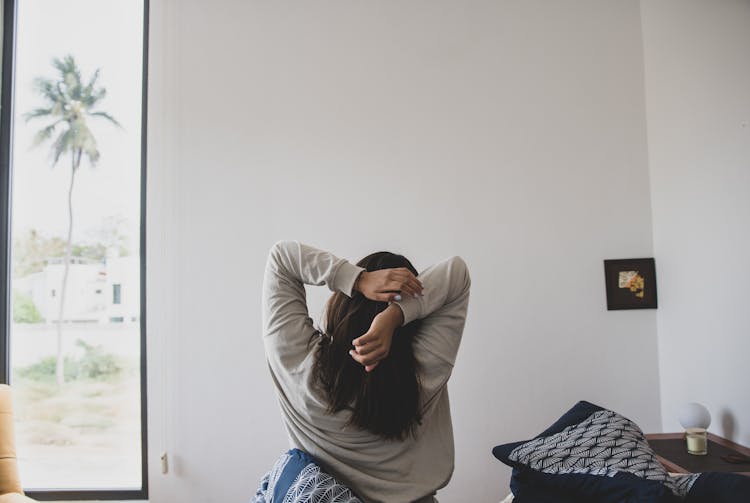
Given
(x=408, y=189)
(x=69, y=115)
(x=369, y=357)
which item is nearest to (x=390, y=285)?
(x=369, y=357)

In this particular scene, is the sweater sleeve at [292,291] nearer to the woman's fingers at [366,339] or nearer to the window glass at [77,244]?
the woman's fingers at [366,339]

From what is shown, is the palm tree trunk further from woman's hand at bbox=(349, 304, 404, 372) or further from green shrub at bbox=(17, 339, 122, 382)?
woman's hand at bbox=(349, 304, 404, 372)

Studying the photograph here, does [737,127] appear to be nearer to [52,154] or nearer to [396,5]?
[396,5]

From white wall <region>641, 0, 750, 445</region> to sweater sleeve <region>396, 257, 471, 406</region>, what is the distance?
1178 millimetres

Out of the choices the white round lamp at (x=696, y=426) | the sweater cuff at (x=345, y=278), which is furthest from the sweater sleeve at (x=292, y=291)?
the white round lamp at (x=696, y=426)

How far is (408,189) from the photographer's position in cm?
228

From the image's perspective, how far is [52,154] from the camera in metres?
2.49

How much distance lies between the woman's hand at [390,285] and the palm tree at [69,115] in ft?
6.56

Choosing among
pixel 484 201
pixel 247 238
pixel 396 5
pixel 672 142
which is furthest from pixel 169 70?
pixel 672 142

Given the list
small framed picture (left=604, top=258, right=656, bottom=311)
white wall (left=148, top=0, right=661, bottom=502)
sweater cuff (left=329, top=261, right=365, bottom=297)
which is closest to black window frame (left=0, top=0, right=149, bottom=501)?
white wall (left=148, top=0, right=661, bottom=502)

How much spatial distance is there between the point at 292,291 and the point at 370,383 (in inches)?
11.7

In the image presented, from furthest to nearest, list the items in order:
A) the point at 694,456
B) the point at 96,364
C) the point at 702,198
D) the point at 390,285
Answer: the point at 96,364, the point at 702,198, the point at 694,456, the point at 390,285

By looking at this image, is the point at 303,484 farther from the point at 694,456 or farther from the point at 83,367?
the point at 83,367

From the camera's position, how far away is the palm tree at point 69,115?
2.48m
